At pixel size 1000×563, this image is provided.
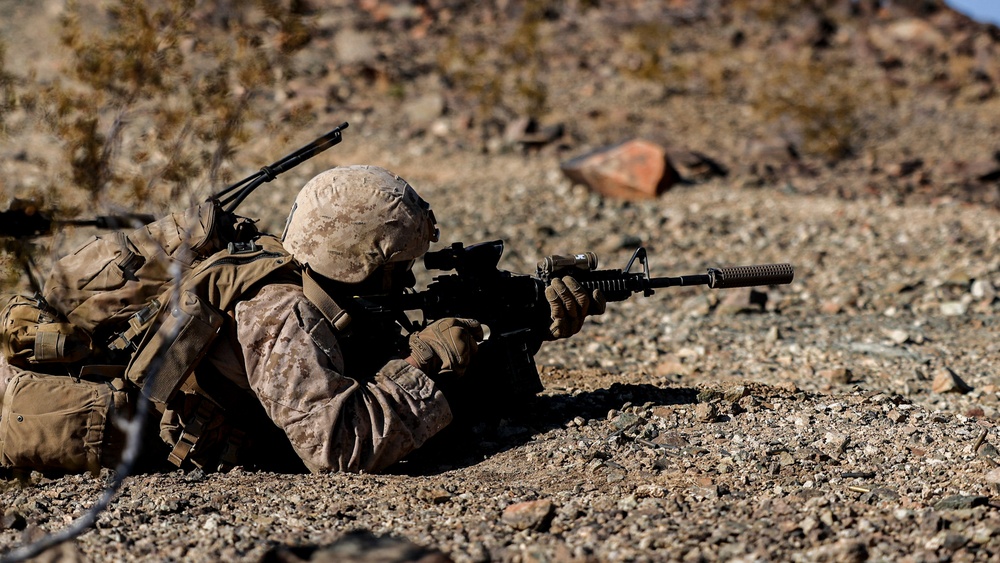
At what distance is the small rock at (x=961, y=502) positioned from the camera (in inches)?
128

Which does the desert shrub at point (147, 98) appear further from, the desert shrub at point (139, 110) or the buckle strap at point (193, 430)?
the buckle strap at point (193, 430)

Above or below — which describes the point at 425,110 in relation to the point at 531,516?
below

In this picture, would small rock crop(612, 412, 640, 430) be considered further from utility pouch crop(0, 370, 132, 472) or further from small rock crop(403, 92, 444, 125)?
small rock crop(403, 92, 444, 125)

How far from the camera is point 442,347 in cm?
393

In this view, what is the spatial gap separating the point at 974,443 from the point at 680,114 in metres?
10.7

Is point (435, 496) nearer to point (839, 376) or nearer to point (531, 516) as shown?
point (531, 516)

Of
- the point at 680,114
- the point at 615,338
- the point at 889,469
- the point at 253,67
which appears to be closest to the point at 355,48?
the point at 680,114

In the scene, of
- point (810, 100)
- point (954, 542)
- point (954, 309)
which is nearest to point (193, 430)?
point (954, 542)

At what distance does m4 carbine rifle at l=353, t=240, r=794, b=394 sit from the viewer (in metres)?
4.16

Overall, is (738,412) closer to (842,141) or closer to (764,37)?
(842,141)

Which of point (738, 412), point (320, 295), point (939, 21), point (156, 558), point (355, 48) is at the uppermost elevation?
point (320, 295)

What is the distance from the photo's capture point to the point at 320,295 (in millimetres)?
3678

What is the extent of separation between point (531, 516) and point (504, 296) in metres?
1.25

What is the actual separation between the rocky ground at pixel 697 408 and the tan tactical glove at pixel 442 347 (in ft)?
1.36
